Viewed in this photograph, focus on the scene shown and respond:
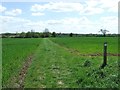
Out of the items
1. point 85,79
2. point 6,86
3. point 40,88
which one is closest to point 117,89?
point 85,79

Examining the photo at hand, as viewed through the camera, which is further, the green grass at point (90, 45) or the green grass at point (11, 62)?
the green grass at point (90, 45)

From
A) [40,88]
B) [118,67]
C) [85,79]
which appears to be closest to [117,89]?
[85,79]

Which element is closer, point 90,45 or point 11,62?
point 11,62

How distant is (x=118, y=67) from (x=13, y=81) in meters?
5.50

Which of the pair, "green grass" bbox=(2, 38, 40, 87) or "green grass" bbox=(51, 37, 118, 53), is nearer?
"green grass" bbox=(2, 38, 40, 87)

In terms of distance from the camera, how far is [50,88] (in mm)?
10117

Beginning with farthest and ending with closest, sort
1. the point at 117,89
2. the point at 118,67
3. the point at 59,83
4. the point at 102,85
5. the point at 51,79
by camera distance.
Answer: the point at 118,67, the point at 51,79, the point at 59,83, the point at 102,85, the point at 117,89

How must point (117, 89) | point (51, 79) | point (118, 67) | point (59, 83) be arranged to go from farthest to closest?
point (118, 67) → point (51, 79) → point (59, 83) → point (117, 89)

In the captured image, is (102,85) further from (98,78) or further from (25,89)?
(25,89)

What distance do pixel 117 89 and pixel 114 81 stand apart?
1137 mm

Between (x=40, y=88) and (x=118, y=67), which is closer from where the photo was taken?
(x=40, y=88)

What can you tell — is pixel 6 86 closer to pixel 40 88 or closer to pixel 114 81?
pixel 40 88

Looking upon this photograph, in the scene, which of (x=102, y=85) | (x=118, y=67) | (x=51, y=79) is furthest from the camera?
(x=118, y=67)

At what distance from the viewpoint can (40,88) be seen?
10172mm
